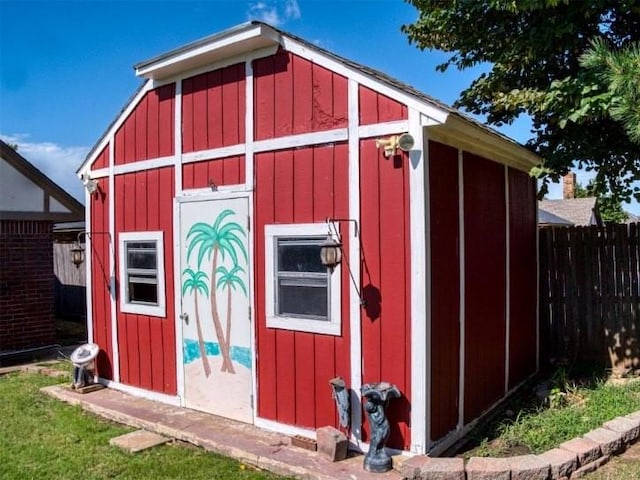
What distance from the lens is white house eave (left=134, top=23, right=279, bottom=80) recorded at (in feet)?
15.7

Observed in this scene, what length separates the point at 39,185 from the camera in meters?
9.16

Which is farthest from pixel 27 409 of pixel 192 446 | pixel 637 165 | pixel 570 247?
pixel 637 165

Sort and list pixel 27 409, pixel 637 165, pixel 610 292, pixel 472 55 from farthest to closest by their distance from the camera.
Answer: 1. pixel 472 55
2. pixel 610 292
3. pixel 637 165
4. pixel 27 409

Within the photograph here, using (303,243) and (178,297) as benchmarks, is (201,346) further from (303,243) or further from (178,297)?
(303,243)

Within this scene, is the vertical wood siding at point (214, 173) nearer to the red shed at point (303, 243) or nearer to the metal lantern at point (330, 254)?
the red shed at point (303, 243)

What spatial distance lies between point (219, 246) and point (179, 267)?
0.68 m

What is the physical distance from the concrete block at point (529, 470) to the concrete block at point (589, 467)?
0.27 metres

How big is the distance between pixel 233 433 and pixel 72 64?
665cm

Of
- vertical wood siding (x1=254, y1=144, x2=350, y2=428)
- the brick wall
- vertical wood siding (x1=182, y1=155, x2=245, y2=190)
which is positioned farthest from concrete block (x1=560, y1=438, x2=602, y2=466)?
the brick wall

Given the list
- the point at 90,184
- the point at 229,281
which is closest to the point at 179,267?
the point at 229,281

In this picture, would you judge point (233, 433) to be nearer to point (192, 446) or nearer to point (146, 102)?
point (192, 446)

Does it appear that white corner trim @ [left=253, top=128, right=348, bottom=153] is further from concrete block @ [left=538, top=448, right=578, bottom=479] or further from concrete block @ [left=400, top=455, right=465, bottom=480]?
concrete block @ [left=538, top=448, right=578, bottom=479]

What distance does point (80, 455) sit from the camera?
14.9 ft

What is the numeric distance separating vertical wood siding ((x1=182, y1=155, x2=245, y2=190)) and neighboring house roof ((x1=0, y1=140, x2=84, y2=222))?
4.79m
